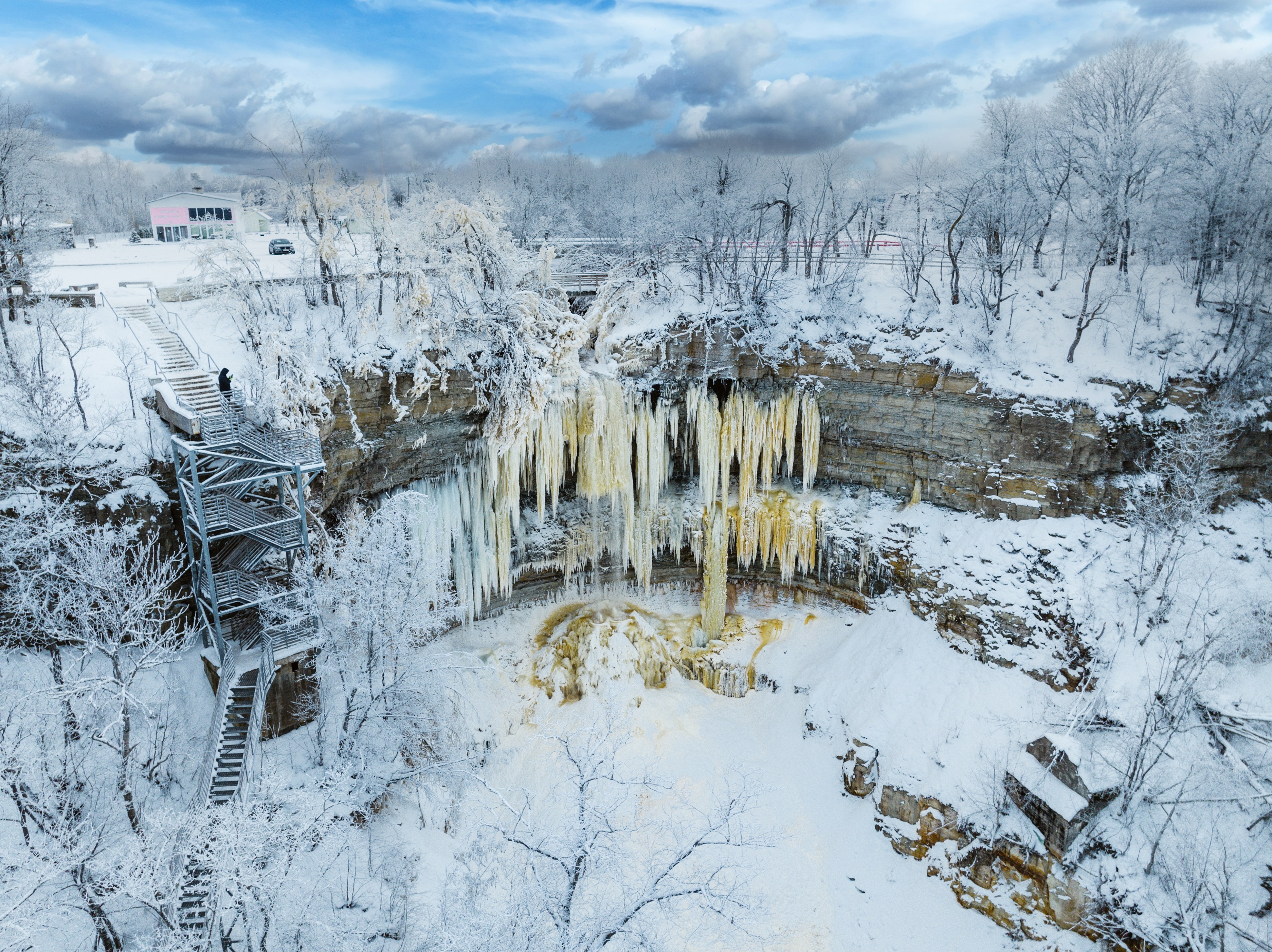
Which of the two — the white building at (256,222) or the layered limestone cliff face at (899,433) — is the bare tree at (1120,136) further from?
the white building at (256,222)

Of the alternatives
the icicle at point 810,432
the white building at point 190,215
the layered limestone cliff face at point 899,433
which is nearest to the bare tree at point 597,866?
the layered limestone cliff face at point 899,433

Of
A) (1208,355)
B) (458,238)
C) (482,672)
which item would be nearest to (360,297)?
(458,238)

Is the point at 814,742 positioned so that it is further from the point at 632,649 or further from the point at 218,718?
the point at 218,718

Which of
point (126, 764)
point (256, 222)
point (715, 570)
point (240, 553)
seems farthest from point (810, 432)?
point (256, 222)

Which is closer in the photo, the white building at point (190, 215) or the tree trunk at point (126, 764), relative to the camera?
the tree trunk at point (126, 764)

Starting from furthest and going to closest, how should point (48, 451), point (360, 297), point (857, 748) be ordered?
point (360, 297)
point (857, 748)
point (48, 451)

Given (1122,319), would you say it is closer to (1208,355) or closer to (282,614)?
(1208,355)
